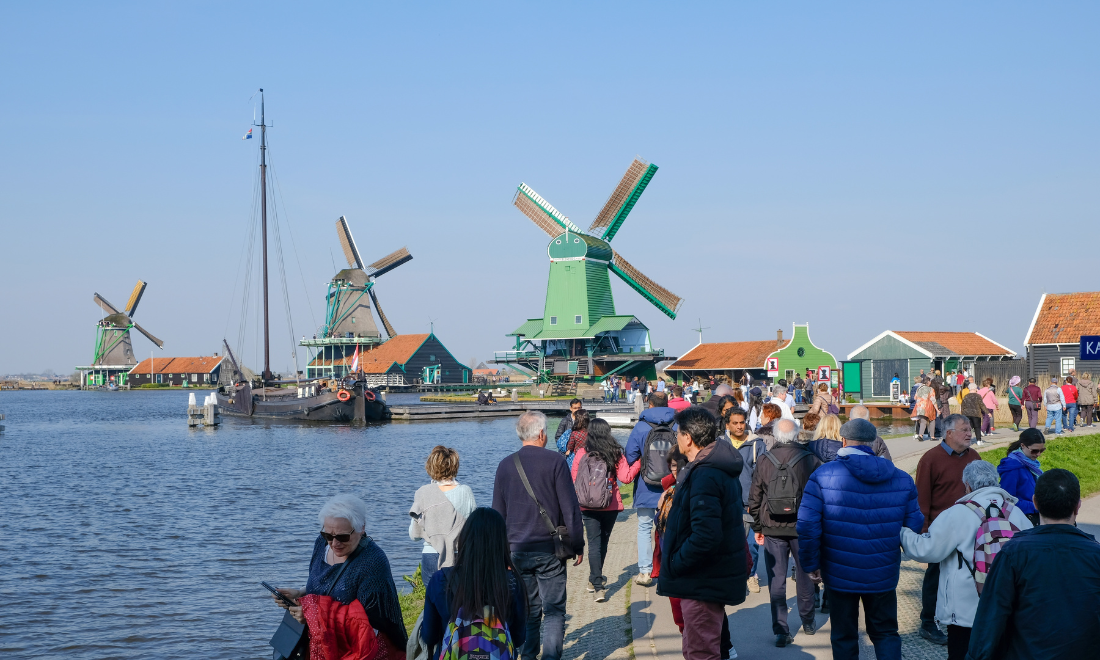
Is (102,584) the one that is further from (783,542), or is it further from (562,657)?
(783,542)

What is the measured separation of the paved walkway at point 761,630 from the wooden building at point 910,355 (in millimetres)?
35786

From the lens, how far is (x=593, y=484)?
783 centimetres

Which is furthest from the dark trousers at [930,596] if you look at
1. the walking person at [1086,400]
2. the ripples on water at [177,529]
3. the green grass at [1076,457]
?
the walking person at [1086,400]

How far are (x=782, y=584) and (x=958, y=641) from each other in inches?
60.8

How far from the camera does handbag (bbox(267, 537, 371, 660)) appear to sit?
3881 millimetres

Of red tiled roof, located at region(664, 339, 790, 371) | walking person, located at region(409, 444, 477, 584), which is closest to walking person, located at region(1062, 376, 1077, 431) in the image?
walking person, located at region(409, 444, 477, 584)

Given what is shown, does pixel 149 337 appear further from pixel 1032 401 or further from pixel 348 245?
pixel 1032 401

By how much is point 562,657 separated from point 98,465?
1043 inches

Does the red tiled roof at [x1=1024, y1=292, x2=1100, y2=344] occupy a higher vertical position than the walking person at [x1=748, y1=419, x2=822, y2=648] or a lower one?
higher

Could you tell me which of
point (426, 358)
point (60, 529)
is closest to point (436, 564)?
point (60, 529)

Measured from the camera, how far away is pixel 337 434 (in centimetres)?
4112

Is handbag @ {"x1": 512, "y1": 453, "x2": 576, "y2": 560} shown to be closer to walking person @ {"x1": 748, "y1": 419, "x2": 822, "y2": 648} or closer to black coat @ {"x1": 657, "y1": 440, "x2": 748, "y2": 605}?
black coat @ {"x1": 657, "y1": 440, "x2": 748, "y2": 605}

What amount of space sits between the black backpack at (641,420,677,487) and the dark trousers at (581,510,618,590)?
0.55 metres

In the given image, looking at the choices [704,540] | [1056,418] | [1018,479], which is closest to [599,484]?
[704,540]
